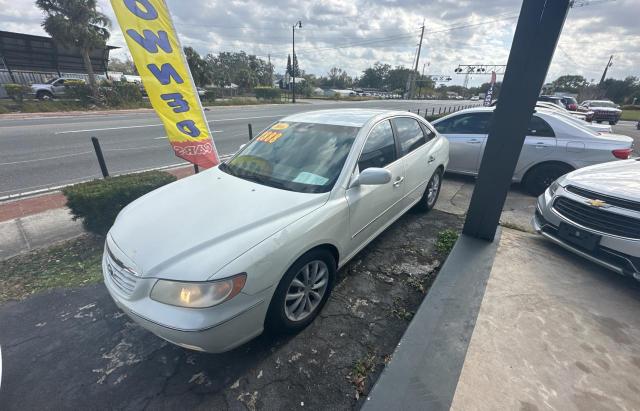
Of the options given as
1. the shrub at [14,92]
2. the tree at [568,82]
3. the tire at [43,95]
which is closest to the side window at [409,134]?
the shrub at [14,92]

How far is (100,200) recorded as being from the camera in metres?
3.42

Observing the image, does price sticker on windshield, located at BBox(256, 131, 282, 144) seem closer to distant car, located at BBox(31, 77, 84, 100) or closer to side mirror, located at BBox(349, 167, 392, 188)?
side mirror, located at BBox(349, 167, 392, 188)

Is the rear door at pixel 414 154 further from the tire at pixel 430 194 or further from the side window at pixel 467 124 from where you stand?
the side window at pixel 467 124

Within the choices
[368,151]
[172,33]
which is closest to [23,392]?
[368,151]

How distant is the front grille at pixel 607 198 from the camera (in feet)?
8.29

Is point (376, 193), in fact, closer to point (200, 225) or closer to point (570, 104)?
point (200, 225)

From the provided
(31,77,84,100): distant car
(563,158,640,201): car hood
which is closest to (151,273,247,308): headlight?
(563,158,640,201): car hood

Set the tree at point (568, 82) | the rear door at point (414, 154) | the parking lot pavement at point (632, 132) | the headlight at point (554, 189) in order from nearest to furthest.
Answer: the headlight at point (554, 189)
the rear door at point (414, 154)
the parking lot pavement at point (632, 132)
the tree at point (568, 82)

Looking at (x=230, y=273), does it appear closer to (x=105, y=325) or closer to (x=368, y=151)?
(x=105, y=325)

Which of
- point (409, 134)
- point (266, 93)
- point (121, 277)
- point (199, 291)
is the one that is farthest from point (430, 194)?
point (266, 93)

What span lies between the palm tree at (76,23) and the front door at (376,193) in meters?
25.2

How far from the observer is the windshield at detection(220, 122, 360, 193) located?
8.24ft

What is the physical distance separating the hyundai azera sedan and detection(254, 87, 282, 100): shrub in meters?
39.0

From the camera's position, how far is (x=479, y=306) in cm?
247
